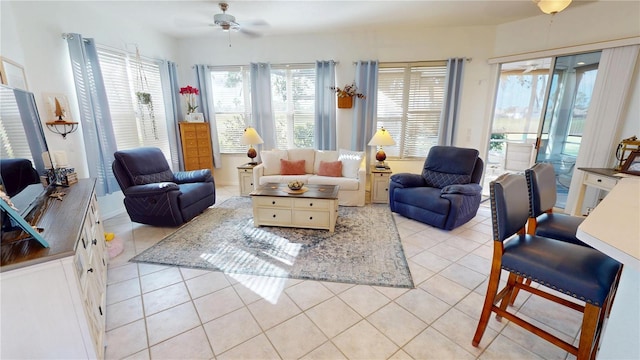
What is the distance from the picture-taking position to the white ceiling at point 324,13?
3.25m

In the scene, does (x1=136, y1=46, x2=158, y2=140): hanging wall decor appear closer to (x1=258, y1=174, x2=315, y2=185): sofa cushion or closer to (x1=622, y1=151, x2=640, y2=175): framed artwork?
(x1=258, y1=174, x2=315, y2=185): sofa cushion

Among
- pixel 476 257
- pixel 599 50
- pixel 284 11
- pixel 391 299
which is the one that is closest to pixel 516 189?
pixel 391 299

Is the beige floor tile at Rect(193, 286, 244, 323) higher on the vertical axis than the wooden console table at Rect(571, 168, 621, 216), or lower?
lower

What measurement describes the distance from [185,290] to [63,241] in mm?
991

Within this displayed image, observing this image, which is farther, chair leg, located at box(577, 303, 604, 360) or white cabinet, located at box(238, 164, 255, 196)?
white cabinet, located at box(238, 164, 255, 196)

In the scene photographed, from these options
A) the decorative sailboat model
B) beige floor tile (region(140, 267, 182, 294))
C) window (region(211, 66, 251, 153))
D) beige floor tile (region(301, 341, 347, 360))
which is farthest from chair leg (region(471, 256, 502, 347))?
window (region(211, 66, 251, 153))

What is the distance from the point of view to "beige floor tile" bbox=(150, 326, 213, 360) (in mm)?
1533

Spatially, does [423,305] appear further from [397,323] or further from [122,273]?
[122,273]

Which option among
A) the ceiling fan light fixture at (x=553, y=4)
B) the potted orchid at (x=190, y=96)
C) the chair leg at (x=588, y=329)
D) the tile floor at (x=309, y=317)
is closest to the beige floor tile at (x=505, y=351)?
the tile floor at (x=309, y=317)

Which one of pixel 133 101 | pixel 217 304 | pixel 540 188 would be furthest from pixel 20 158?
pixel 540 188

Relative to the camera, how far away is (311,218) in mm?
3148

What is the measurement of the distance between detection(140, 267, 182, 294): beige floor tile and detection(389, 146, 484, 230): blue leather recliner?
2685 mm

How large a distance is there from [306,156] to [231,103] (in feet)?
6.02

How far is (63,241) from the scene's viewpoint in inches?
51.9
